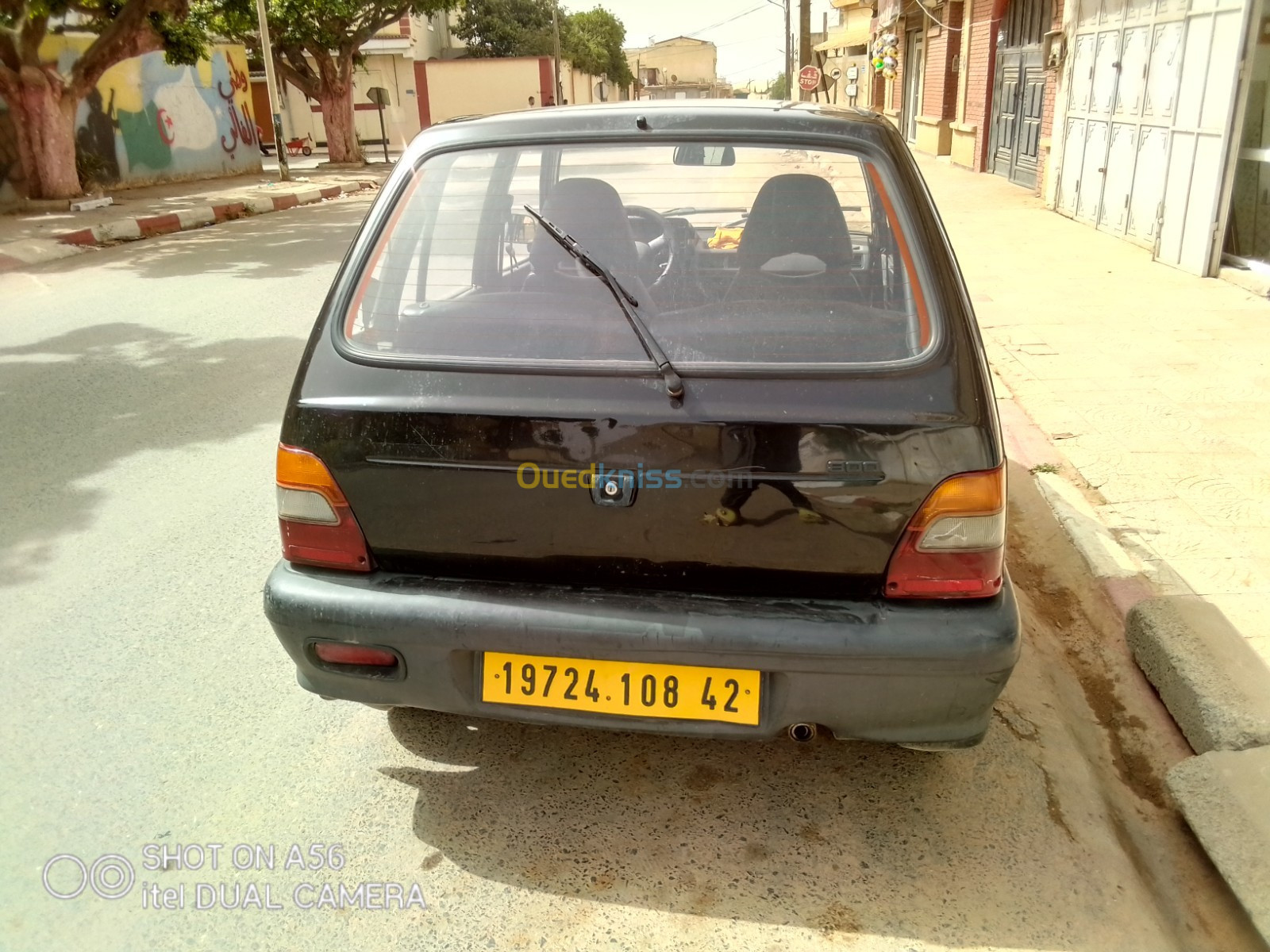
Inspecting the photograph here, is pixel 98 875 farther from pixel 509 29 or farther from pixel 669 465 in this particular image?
pixel 509 29

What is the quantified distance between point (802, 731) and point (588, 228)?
4.06ft

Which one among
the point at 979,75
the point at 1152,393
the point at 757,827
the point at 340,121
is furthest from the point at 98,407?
the point at 340,121

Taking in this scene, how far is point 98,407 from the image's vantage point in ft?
18.4

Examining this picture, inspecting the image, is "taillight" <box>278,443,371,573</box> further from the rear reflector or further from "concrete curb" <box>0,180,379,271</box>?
"concrete curb" <box>0,180,379,271</box>

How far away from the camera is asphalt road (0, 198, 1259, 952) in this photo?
85.6 inches

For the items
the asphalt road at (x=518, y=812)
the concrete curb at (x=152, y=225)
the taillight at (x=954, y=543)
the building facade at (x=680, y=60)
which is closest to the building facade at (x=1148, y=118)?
the asphalt road at (x=518, y=812)

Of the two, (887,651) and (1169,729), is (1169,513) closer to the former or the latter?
(1169,729)

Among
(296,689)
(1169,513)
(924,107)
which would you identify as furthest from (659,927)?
Answer: (924,107)

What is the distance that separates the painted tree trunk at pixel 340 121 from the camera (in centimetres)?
2391

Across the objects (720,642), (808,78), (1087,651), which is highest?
(808,78)

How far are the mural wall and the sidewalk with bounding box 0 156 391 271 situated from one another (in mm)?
545

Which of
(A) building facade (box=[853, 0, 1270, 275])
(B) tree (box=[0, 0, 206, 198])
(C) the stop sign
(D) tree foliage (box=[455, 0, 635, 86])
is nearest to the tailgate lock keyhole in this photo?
(A) building facade (box=[853, 0, 1270, 275])

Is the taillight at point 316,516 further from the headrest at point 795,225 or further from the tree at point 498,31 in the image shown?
the tree at point 498,31

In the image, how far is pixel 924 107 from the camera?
74.6 feet
